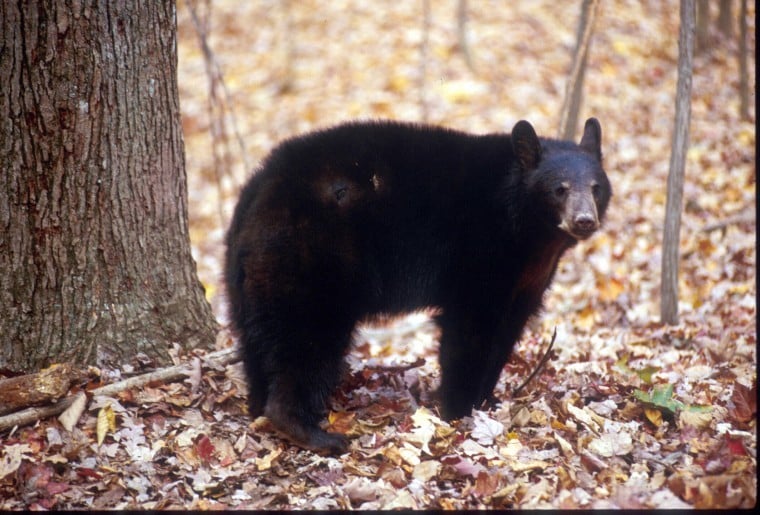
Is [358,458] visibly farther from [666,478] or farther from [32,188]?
[32,188]

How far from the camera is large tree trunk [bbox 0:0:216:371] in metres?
4.35

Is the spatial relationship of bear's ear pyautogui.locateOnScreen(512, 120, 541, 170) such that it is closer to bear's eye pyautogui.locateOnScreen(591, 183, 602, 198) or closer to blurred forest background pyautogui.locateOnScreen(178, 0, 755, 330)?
bear's eye pyautogui.locateOnScreen(591, 183, 602, 198)

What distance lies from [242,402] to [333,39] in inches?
527

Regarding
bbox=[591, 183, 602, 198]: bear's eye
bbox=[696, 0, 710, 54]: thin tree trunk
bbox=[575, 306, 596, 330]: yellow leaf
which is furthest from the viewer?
bbox=[696, 0, 710, 54]: thin tree trunk

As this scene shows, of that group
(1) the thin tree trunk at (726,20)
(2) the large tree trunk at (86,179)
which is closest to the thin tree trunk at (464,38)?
(1) the thin tree trunk at (726,20)

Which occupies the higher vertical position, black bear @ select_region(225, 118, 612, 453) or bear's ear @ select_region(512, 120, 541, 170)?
bear's ear @ select_region(512, 120, 541, 170)

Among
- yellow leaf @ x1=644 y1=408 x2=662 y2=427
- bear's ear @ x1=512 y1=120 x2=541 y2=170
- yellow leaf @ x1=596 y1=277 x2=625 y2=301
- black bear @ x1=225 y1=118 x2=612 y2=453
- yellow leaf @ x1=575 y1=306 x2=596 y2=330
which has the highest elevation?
bear's ear @ x1=512 y1=120 x2=541 y2=170

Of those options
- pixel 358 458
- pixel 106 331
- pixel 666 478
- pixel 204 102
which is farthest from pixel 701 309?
pixel 204 102

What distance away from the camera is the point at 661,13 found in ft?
52.2

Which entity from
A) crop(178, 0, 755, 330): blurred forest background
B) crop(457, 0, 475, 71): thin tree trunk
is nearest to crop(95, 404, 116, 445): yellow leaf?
crop(178, 0, 755, 330): blurred forest background

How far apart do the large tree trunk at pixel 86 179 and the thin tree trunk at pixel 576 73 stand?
3967 millimetres

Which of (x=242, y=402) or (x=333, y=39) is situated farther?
(x=333, y=39)

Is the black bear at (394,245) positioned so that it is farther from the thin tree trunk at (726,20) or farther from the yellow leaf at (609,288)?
the thin tree trunk at (726,20)

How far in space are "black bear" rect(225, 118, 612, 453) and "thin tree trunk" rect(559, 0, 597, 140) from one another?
197 centimetres
